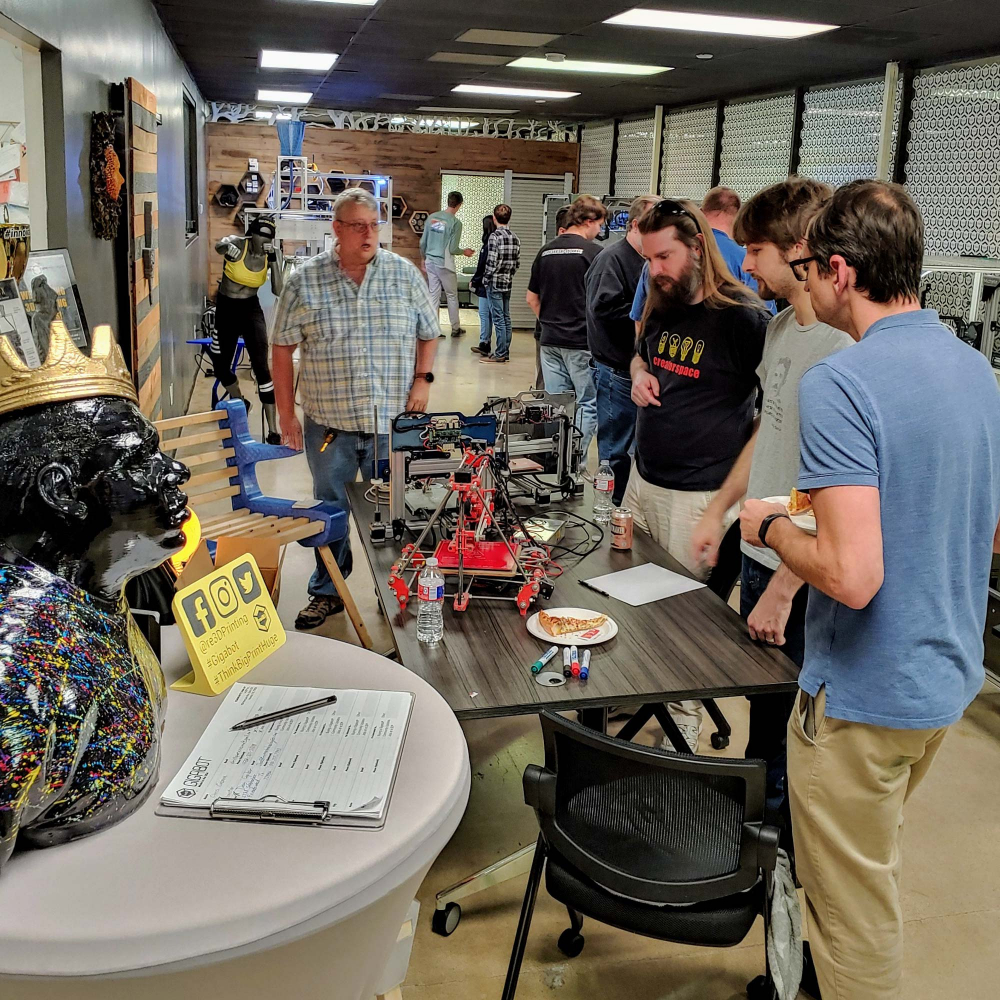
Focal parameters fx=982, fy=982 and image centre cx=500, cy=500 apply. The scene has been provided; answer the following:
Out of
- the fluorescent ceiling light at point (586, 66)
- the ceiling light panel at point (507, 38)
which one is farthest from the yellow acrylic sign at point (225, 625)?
the fluorescent ceiling light at point (586, 66)

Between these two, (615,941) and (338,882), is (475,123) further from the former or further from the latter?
(338,882)

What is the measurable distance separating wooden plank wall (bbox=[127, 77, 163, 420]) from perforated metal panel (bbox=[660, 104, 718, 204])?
5890 millimetres

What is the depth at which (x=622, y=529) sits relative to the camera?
9.29 ft

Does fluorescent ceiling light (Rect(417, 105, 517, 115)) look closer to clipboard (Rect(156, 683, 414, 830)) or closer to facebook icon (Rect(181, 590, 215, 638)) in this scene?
facebook icon (Rect(181, 590, 215, 638))

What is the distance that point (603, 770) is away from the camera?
177 cm

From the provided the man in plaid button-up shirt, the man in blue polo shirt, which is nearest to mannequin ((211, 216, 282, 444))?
the man in plaid button-up shirt

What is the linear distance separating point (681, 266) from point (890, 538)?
151cm

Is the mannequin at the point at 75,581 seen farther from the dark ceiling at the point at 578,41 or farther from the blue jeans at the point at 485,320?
the blue jeans at the point at 485,320

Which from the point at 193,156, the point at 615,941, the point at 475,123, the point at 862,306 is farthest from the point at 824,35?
the point at 475,123

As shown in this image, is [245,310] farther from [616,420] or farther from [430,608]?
[430,608]

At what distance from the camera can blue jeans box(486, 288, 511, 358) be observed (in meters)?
11.1

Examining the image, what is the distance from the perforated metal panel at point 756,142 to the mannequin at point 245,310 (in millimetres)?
4110

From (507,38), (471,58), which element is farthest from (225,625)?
(471,58)

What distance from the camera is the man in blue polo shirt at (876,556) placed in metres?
1.60
